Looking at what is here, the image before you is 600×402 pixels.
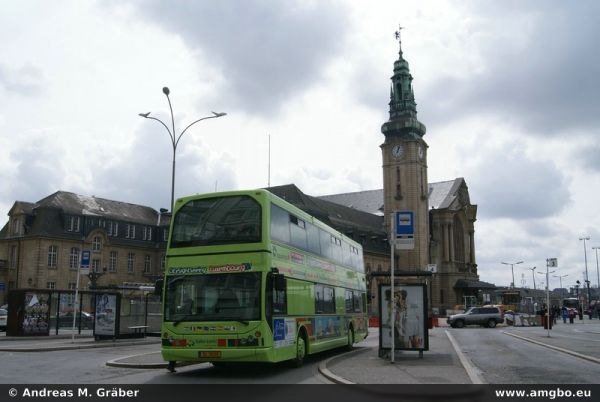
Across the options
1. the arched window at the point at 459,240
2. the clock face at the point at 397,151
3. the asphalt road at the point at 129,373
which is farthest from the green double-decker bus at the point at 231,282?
the arched window at the point at 459,240

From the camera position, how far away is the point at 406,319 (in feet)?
61.4

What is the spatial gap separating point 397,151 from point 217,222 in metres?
84.4

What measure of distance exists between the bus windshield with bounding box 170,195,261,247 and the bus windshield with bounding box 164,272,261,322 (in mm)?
852

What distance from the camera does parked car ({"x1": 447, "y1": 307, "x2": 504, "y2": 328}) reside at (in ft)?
165

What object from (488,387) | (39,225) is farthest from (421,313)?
(39,225)

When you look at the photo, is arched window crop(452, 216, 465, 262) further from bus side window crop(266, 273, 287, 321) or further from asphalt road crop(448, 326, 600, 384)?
A: bus side window crop(266, 273, 287, 321)

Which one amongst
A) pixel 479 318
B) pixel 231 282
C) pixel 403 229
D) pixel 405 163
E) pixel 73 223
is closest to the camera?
pixel 231 282

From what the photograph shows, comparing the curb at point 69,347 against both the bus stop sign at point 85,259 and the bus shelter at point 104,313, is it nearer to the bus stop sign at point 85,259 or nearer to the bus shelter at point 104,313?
the bus shelter at point 104,313

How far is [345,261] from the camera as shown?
Result: 22.5 m

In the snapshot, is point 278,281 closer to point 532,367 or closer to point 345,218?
point 532,367

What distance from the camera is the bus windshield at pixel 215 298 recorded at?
1415 cm

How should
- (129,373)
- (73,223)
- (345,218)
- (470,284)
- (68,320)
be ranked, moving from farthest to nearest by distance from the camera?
(470,284), (345,218), (73,223), (68,320), (129,373)

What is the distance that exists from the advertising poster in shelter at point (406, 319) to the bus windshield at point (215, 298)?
5.78m

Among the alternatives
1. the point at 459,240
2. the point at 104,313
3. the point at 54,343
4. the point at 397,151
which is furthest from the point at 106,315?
the point at 459,240
